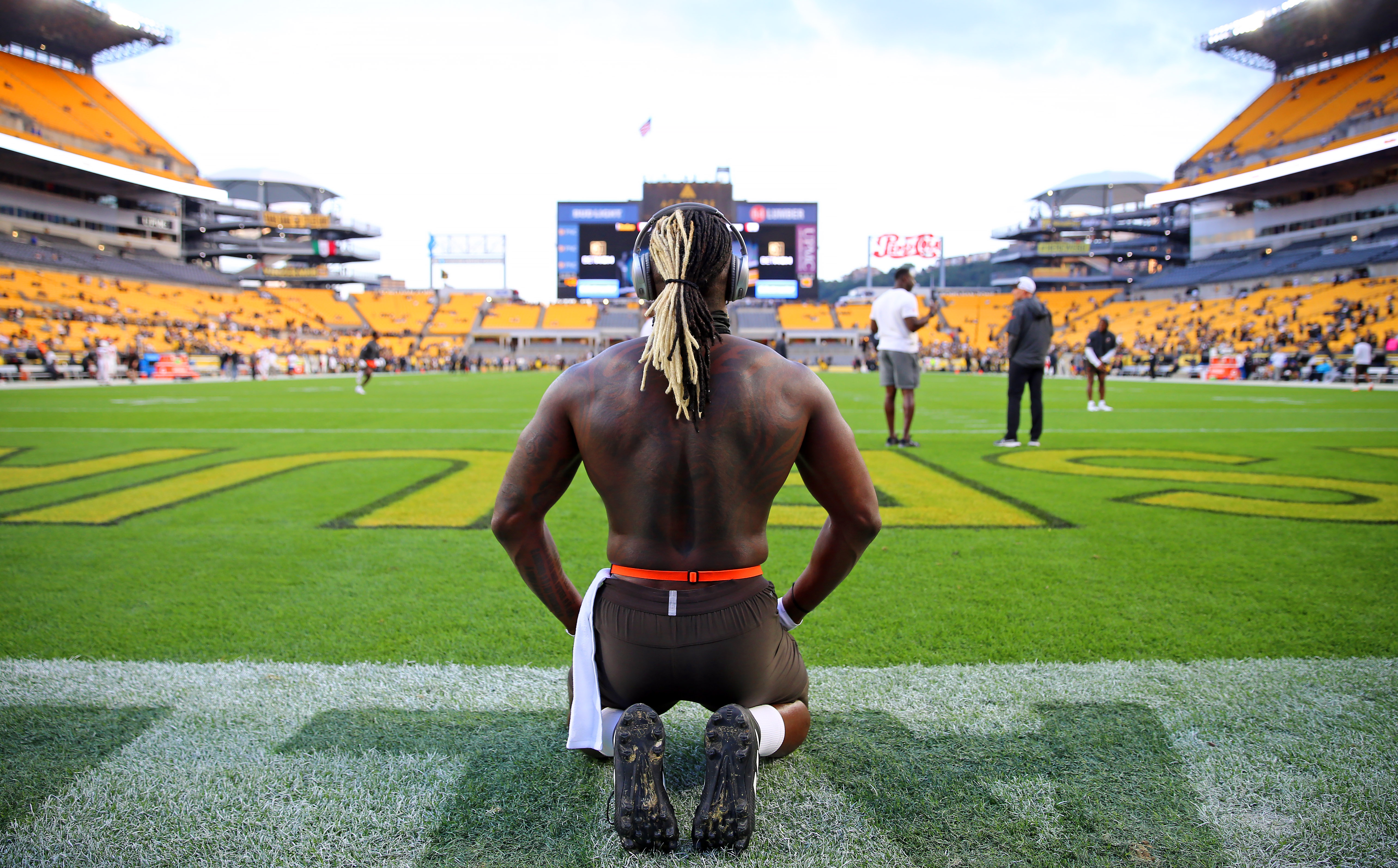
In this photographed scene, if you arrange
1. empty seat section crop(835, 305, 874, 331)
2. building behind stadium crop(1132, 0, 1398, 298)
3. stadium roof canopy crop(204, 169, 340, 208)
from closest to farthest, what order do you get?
building behind stadium crop(1132, 0, 1398, 298), empty seat section crop(835, 305, 874, 331), stadium roof canopy crop(204, 169, 340, 208)

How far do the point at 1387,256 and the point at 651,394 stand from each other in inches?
1801

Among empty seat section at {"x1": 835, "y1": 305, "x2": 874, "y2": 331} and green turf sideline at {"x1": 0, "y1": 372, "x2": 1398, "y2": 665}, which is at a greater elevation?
empty seat section at {"x1": 835, "y1": 305, "x2": 874, "y2": 331}

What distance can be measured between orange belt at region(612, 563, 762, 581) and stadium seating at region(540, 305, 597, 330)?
2462 inches

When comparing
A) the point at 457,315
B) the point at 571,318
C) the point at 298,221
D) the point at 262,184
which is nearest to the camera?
the point at 457,315

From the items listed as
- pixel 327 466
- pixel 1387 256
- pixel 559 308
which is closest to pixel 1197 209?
pixel 1387 256

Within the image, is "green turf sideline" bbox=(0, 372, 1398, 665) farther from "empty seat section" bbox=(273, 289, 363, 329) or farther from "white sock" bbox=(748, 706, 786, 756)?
"empty seat section" bbox=(273, 289, 363, 329)

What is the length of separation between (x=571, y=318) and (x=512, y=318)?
500 centimetres

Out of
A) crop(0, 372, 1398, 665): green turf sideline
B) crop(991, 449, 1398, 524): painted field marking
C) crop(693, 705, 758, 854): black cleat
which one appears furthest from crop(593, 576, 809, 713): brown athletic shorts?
crop(991, 449, 1398, 524): painted field marking

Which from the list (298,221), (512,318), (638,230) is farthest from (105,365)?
(298,221)

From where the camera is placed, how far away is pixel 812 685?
233 cm

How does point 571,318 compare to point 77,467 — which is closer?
point 77,467

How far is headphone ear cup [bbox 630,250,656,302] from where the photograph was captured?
5.86 ft

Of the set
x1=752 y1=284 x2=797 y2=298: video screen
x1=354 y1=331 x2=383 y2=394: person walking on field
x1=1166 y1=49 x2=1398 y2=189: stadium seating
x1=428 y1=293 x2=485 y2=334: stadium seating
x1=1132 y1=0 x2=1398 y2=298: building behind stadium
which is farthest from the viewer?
x1=428 y1=293 x2=485 y2=334: stadium seating

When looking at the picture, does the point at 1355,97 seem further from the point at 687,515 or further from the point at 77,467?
the point at 77,467
